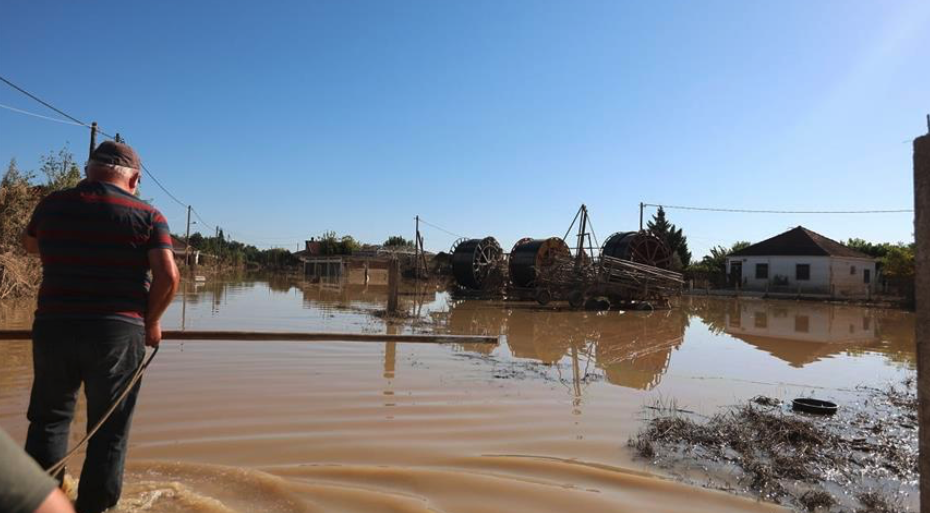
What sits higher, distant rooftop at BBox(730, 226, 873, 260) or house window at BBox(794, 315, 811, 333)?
distant rooftop at BBox(730, 226, 873, 260)

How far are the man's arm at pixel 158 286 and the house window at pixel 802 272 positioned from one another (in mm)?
36087

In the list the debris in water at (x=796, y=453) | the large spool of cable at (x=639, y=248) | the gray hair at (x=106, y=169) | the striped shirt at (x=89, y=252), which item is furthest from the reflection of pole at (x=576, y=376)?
the large spool of cable at (x=639, y=248)

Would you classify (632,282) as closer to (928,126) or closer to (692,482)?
(692,482)

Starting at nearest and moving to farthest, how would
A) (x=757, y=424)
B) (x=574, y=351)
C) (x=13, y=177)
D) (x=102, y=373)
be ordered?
(x=102, y=373) < (x=757, y=424) < (x=574, y=351) < (x=13, y=177)

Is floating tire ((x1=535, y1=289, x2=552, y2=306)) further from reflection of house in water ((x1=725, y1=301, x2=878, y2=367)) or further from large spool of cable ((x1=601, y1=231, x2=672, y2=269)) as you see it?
reflection of house in water ((x1=725, y1=301, x2=878, y2=367))

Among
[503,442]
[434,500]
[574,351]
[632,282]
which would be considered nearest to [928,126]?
[434,500]

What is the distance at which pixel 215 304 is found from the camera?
17281 mm

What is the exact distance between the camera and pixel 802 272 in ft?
107

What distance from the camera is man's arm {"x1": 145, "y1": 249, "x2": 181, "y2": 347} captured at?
2.58m

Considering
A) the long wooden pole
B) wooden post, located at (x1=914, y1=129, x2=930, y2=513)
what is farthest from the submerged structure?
wooden post, located at (x1=914, y1=129, x2=930, y2=513)

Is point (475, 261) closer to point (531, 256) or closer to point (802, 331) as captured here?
point (531, 256)

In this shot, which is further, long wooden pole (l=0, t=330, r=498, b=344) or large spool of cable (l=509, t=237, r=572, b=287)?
large spool of cable (l=509, t=237, r=572, b=287)

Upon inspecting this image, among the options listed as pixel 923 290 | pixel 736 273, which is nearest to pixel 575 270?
pixel 923 290

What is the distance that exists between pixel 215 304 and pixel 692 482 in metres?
16.2
